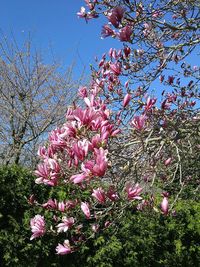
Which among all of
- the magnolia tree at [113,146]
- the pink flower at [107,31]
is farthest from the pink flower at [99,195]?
the pink flower at [107,31]

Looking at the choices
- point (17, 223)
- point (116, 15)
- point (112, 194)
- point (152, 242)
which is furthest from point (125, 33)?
point (152, 242)

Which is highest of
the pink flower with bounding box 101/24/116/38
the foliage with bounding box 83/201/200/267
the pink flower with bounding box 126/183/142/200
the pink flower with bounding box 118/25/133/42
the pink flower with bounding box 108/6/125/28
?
the pink flower with bounding box 101/24/116/38

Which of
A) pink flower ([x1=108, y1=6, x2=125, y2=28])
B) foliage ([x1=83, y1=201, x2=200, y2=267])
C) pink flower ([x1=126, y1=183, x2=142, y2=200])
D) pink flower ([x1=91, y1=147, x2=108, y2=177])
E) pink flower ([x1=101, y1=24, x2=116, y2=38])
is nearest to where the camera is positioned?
pink flower ([x1=91, y1=147, x2=108, y2=177])

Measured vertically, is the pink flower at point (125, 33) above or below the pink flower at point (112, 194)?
above

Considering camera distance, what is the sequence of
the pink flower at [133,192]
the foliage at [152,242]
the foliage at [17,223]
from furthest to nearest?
the foliage at [152,242], the foliage at [17,223], the pink flower at [133,192]

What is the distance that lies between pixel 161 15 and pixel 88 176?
2.32 metres

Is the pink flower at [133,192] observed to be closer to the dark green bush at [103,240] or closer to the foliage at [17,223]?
the dark green bush at [103,240]

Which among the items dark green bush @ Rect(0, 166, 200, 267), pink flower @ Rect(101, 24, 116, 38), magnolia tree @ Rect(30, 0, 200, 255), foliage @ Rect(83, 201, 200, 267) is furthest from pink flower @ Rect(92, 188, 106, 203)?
foliage @ Rect(83, 201, 200, 267)

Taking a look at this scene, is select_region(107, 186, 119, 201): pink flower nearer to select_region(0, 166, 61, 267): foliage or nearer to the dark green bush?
the dark green bush

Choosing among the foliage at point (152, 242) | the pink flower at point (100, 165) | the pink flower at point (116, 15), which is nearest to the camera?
the pink flower at point (100, 165)

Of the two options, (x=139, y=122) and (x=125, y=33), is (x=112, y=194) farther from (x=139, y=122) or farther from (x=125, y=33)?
(x=125, y=33)

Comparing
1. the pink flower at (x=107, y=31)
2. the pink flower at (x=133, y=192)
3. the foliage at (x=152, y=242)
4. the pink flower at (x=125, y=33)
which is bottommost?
the pink flower at (x=133, y=192)

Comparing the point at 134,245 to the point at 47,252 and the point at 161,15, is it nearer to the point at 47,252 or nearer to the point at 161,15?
the point at 47,252

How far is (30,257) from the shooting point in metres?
4.90
